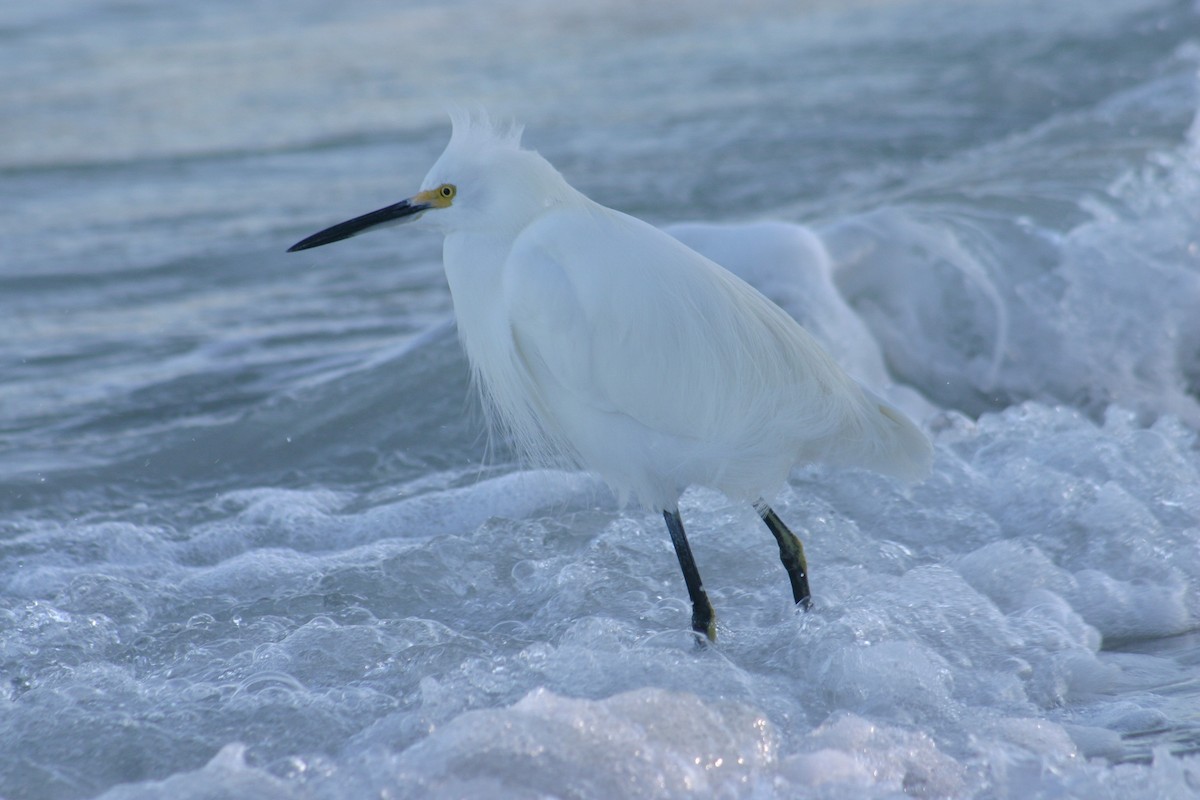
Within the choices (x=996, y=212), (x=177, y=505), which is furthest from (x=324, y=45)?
(x=177, y=505)

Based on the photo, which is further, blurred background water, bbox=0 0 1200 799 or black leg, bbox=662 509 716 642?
black leg, bbox=662 509 716 642

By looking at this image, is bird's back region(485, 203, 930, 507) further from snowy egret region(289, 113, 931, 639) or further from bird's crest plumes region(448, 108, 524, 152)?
Answer: bird's crest plumes region(448, 108, 524, 152)

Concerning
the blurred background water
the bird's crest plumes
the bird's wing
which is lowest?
the blurred background water

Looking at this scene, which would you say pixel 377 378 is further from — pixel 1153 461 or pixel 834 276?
pixel 1153 461

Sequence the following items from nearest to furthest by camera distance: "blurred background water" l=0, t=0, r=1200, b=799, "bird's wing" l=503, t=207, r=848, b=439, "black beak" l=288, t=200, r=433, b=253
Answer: "blurred background water" l=0, t=0, r=1200, b=799
"bird's wing" l=503, t=207, r=848, b=439
"black beak" l=288, t=200, r=433, b=253

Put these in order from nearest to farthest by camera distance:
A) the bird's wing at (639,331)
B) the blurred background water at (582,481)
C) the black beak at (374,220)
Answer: the blurred background water at (582,481) → the bird's wing at (639,331) → the black beak at (374,220)

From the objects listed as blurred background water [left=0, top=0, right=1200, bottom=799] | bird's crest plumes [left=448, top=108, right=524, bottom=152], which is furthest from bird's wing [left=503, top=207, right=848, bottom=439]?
blurred background water [left=0, top=0, right=1200, bottom=799]

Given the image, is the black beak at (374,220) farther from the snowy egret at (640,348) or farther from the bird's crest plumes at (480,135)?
the bird's crest plumes at (480,135)

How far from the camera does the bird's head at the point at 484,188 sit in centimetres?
302

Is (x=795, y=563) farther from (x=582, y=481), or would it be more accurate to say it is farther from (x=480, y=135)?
(x=480, y=135)

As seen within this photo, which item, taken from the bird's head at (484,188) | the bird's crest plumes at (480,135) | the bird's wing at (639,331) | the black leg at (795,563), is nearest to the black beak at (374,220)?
the bird's head at (484,188)

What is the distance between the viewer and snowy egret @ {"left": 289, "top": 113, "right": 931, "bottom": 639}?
2.95 meters

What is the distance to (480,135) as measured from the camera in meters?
3.05

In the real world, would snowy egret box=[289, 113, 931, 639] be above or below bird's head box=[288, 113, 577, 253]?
below
